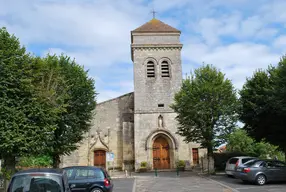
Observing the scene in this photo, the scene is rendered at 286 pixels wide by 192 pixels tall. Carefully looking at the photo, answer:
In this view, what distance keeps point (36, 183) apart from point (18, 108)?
7.90 m

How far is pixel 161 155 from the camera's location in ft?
91.7

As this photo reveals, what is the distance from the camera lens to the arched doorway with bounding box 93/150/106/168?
94.3ft

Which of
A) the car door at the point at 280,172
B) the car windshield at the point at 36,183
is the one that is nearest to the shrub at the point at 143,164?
the car door at the point at 280,172

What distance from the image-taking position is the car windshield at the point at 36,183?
6.86 m


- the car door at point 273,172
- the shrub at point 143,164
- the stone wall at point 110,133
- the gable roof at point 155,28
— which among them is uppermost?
the gable roof at point 155,28

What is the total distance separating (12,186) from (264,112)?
1789 cm

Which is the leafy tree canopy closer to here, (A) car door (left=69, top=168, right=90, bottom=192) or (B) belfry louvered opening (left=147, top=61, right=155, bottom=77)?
(B) belfry louvered opening (left=147, top=61, right=155, bottom=77)

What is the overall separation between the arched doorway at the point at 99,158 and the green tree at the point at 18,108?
47.1 feet

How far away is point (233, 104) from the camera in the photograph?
21.3m

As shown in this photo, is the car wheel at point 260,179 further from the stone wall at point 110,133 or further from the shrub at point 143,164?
the stone wall at point 110,133

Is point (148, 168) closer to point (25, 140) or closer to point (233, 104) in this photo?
point (233, 104)

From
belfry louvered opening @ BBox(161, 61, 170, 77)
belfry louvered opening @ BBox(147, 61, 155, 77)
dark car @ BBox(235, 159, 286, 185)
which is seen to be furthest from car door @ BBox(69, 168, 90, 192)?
belfry louvered opening @ BBox(161, 61, 170, 77)

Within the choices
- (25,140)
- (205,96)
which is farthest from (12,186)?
(205,96)

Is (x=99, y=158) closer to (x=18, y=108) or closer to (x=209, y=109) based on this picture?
(x=209, y=109)
